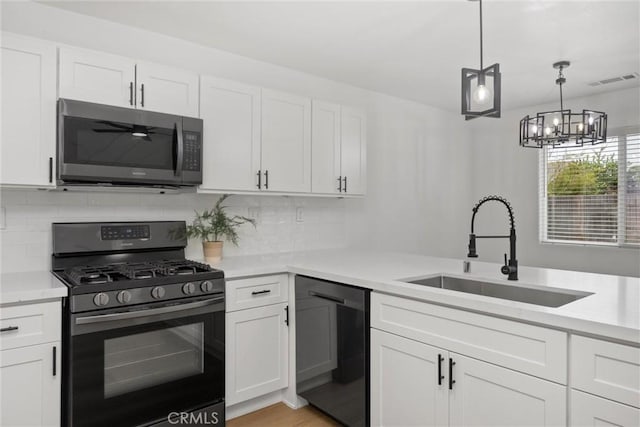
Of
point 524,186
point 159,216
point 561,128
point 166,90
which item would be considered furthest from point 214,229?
point 524,186

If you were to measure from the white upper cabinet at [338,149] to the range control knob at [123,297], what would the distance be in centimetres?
154

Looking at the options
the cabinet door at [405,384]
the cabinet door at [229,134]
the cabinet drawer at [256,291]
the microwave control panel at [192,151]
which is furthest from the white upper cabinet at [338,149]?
the cabinet door at [405,384]

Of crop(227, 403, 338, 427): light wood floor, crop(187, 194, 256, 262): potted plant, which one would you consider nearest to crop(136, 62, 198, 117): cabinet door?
crop(187, 194, 256, 262): potted plant

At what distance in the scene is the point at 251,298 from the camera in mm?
2508

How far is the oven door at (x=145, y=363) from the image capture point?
6.15ft

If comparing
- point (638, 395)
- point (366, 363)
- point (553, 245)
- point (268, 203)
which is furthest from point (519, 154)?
point (638, 395)

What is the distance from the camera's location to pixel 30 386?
179 cm

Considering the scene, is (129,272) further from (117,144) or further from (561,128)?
(561,128)

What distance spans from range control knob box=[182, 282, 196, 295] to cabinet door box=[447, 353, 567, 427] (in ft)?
4.26

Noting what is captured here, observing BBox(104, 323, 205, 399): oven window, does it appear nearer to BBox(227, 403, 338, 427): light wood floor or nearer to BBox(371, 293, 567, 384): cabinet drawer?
BBox(227, 403, 338, 427): light wood floor

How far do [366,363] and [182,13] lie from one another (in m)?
2.27

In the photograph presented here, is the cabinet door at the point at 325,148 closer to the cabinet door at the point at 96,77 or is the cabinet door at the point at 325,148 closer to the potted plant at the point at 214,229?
the potted plant at the point at 214,229

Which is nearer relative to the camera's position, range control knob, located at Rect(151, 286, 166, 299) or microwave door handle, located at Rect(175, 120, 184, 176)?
range control knob, located at Rect(151, 286, 166, 299)

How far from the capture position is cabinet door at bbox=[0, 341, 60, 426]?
1.74 metres
